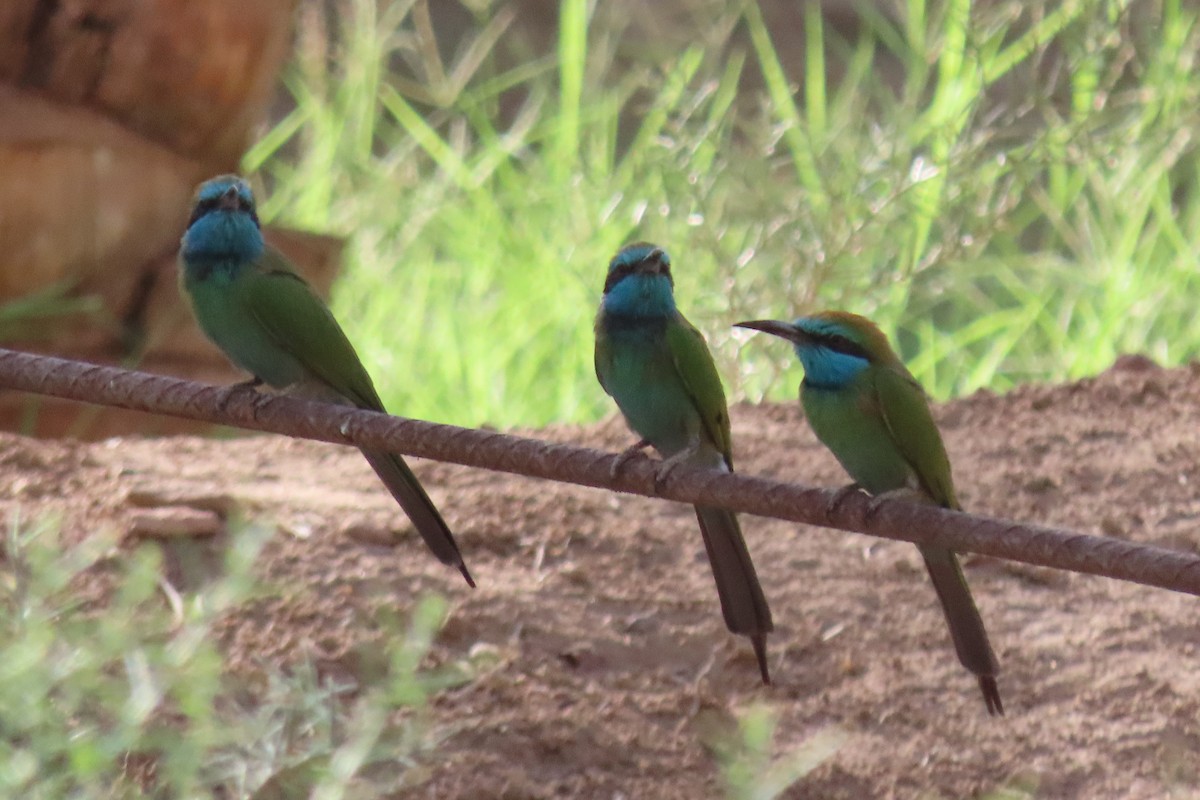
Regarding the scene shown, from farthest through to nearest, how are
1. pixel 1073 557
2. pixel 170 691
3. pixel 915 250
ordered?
pixel 915 250
pixel 170 691
pixel 1073 557

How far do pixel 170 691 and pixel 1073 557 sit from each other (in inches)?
54.7

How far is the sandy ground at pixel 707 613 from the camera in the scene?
2.58m

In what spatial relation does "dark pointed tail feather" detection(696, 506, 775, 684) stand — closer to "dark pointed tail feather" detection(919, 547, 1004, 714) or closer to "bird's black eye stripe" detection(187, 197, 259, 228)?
"dark pointed tail feather" detection(919, 547, 1004, 714)

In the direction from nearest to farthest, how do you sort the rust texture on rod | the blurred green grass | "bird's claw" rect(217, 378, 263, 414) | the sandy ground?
the rust texture on rod → "bird's claw" rect(217, 378, 263, 414) → the sandy ground → the blurred green grass

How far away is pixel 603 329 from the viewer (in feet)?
8.27

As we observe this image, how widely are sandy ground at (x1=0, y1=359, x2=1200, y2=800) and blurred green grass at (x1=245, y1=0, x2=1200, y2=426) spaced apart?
3.97 feet

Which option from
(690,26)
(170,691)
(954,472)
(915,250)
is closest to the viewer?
(170,691)

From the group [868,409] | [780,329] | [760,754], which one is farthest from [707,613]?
[780,329]

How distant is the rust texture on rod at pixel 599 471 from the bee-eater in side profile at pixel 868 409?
0.19m

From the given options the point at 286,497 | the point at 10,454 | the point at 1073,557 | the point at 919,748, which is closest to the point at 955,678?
the point at 919,748

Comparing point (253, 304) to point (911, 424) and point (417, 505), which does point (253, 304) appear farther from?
point (911, 424)

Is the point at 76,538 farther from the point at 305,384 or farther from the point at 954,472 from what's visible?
the point at 954,472

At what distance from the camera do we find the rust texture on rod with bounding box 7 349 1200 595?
1.75 meters

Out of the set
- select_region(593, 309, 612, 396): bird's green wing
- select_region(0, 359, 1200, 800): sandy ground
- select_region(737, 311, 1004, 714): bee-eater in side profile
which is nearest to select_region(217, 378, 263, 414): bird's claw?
select_region(0, 359, 1200, 800): sandy ground
